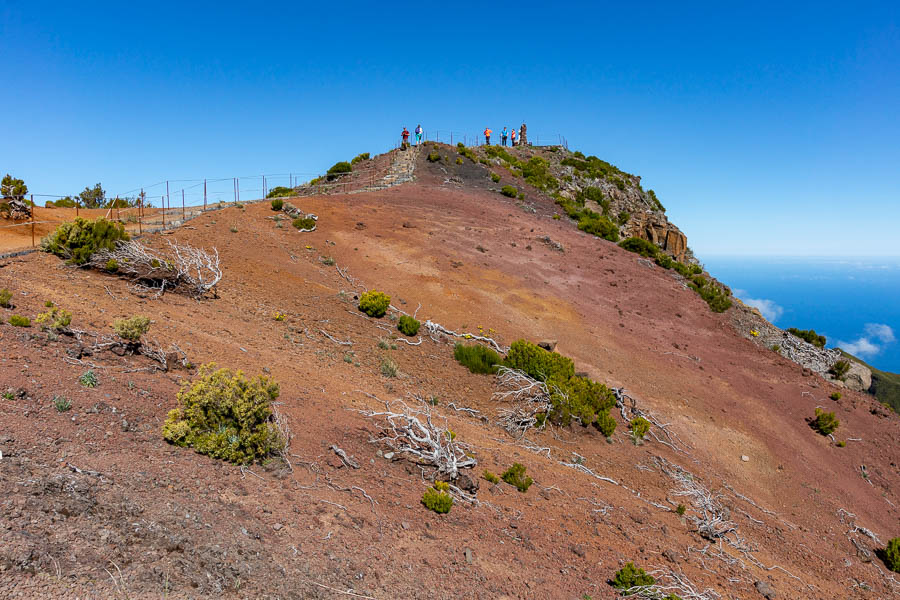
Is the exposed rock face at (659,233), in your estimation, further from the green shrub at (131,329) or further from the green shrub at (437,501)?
the green shrub at (131,329)

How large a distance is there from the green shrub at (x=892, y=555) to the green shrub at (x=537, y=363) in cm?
756

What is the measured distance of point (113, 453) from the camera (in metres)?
5.27

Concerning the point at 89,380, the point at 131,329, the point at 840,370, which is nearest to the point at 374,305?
the point at 131,329

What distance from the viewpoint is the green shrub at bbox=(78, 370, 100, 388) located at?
21.5ft

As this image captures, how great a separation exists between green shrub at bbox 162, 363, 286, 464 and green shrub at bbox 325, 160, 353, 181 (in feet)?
102

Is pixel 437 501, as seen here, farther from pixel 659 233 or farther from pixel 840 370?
pixel 659 233

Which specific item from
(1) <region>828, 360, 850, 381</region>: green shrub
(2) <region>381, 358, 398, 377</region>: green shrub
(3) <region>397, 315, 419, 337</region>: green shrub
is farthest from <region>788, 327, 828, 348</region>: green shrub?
(2) <region>381, 358, 398, 377</region>: green shrub

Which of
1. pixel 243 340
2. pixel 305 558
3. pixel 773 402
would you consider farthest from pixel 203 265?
pixel 773 402

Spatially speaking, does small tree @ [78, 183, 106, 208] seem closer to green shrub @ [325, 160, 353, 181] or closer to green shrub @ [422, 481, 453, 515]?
green shrub @ [325, 160, 353, 181]

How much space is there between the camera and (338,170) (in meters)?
36.3

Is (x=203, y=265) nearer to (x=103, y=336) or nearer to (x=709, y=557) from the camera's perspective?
(x=103, y=336)

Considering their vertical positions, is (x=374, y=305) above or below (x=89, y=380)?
above

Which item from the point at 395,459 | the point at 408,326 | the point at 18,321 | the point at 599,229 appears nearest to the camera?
the point at 395,459

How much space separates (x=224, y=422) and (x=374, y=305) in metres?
8.40
